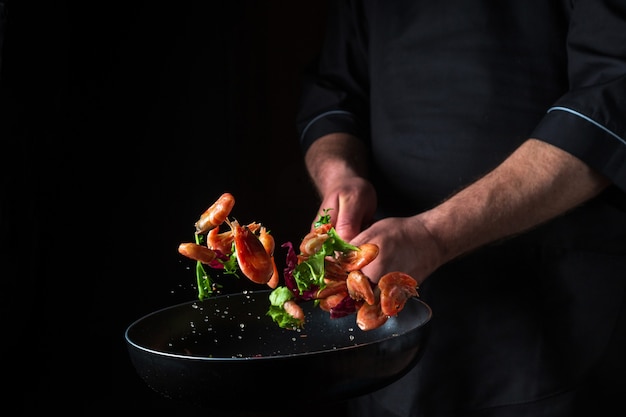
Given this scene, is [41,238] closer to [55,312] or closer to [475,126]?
[55,312]

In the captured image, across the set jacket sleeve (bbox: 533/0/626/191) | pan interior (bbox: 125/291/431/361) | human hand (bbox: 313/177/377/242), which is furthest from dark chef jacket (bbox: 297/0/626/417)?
pan interior (bbox: 125/291/431/361)

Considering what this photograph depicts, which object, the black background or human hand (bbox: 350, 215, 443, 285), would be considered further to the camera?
the black background

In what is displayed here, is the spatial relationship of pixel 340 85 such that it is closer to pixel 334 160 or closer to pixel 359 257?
pixel 334 160

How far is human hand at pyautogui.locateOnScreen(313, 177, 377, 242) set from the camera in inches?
37.2

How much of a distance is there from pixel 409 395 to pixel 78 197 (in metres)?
0.69

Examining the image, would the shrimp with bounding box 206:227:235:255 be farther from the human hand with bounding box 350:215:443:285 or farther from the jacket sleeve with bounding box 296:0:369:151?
the jacket sleeve with bounding box 296:0:369:151

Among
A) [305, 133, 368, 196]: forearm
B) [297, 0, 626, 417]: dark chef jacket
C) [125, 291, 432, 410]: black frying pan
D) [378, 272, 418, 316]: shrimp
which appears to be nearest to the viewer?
[125, 291, 432, 410]: black frying pan

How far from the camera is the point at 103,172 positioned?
4.31 feet

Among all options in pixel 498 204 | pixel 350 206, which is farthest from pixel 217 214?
pixel 498 204

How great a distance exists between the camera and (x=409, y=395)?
1103 mm

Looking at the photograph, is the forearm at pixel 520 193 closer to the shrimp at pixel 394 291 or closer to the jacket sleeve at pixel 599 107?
the jacket sleeve at pixel 599 107

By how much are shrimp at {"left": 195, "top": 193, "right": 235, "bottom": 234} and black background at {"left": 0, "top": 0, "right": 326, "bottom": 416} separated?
0.35 m

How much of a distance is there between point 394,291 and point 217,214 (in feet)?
0.70

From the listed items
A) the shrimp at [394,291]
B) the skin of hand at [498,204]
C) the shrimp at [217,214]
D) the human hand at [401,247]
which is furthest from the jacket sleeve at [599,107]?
the shrimp at [217,214]
